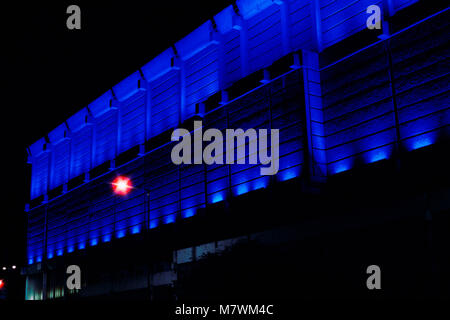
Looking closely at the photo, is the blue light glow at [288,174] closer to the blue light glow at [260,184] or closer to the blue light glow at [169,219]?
the blue light glow at [260,184]

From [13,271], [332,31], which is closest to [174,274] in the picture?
[332,31]

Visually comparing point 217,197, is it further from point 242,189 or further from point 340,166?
point 340,166

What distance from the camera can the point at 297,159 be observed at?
30.2 meters

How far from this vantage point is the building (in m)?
24.7

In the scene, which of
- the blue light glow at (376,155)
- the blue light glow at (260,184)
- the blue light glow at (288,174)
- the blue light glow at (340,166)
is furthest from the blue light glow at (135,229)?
the blue light glow at (376,155)

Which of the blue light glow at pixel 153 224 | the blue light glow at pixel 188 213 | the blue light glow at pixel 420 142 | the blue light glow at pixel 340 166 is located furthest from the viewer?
the blue light glow at pixel 153 224

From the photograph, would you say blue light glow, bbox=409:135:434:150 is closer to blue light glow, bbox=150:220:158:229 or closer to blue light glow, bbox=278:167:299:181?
blue light glow, bbox=278:167:299:181
